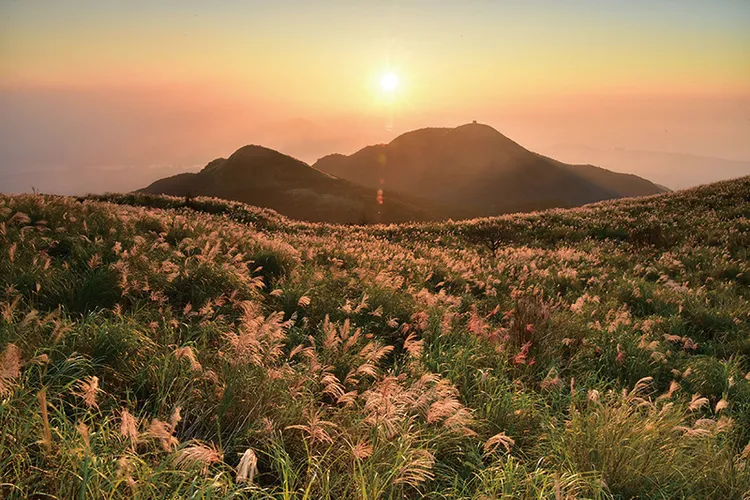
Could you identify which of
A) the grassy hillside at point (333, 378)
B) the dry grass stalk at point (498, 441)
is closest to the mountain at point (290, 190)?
the grassy hillside at point (333, 378)

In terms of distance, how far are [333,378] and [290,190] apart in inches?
5429

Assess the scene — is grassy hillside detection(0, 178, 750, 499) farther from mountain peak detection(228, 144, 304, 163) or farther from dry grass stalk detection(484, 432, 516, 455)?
mountain peak detection(228, 144, 304, 163)

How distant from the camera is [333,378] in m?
3.29

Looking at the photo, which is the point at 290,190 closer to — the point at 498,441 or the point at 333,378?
the point at 333,378

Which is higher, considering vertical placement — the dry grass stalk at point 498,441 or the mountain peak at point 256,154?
the mountain peak at point 256,154

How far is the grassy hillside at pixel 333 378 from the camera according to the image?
2426 millimetres

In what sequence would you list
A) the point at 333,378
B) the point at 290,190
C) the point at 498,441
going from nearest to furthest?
the point at 498,441 < the point at 333,378 < the point at 290,190

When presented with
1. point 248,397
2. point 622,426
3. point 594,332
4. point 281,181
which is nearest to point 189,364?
point 248,397

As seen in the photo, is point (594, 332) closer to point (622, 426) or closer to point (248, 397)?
point (622, 426)

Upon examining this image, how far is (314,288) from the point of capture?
251 inches

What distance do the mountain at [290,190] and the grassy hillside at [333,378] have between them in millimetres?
101001

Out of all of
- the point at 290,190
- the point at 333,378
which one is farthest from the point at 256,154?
the point at 333,378

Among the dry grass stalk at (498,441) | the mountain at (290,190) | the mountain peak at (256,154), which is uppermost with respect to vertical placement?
the mountain peak at (256,154)

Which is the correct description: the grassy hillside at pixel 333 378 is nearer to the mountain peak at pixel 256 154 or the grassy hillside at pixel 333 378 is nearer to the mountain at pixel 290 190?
the mountain at pixel 290 190
